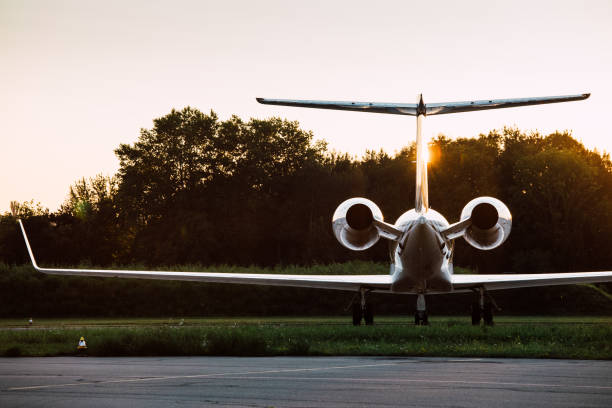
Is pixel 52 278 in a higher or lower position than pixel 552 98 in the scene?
lower

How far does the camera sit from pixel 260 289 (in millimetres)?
36250

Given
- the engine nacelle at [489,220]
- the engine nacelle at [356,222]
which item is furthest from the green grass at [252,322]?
the engine nacelle at [356,222]

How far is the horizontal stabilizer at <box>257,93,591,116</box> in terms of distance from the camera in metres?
17.7

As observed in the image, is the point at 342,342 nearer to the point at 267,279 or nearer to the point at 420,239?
the point at 420,239

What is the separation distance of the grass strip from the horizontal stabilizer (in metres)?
5.22

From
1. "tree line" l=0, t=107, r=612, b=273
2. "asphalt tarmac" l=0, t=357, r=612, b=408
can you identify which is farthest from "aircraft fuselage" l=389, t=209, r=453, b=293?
"tree line" l=0, t=107, r=612, b=273

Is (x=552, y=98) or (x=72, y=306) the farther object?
(x=72, y=306)

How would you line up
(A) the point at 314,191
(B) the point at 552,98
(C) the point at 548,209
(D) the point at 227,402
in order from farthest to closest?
(A) the point at 314,191, (C) the point at 548,209, (B) the point at 552,98, (D) the point at 227,402

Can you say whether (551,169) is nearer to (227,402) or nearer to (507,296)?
(507,296)

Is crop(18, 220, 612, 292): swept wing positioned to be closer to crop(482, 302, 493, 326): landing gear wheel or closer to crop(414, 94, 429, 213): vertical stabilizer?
crop(482, 302, 493, 326): landing gear wheel

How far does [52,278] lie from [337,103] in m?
22.7

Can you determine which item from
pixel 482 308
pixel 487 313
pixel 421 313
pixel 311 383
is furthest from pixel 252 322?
pixel 311 383

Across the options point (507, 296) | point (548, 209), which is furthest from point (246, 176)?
point (507, 296)

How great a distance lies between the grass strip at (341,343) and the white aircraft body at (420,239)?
272 cm
